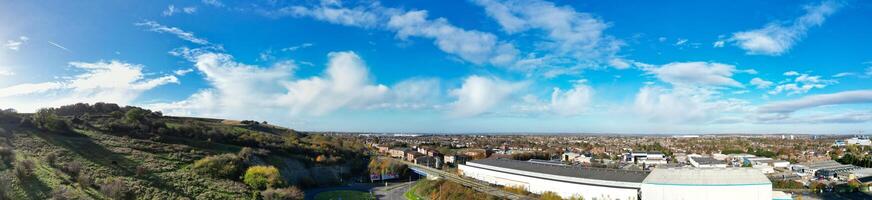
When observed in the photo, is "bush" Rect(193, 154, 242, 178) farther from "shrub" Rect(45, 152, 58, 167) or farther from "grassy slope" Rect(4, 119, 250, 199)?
"shrub" Rect(45, 152, 58, 167)

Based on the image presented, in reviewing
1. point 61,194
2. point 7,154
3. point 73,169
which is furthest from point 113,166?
point 61,194

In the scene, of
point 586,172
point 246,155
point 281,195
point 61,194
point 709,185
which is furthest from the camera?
point 246,155

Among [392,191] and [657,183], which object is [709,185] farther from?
[392,191]

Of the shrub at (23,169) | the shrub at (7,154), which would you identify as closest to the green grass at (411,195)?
the shrub at (23,169)

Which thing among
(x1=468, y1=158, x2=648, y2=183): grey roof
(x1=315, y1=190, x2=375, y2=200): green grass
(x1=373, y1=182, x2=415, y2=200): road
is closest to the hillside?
(x1=315, y1=190, x2=375, y2=200): green grass

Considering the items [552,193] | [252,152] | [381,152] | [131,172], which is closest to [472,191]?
[552,193]

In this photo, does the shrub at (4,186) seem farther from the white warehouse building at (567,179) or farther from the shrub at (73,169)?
the white warehouse building at (567,179)

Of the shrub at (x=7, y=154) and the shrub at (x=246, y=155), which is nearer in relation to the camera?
the shrub at (x=7, y=154)
